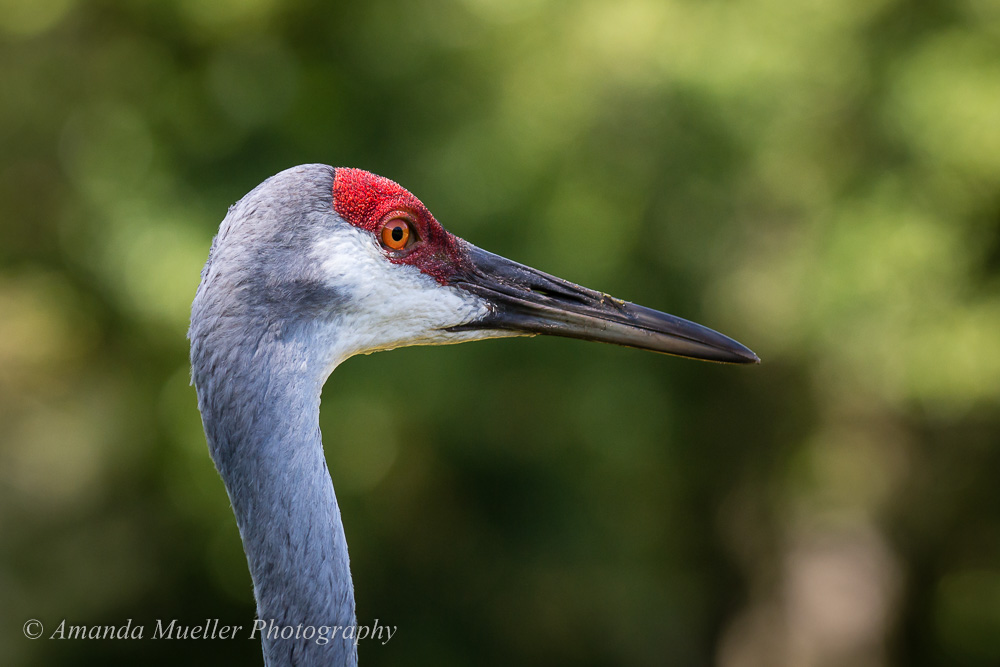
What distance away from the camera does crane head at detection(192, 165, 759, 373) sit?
226cm

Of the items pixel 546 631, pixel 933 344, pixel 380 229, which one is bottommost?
pixel 546 631

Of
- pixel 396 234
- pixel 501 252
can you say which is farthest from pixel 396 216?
pixel 501 252

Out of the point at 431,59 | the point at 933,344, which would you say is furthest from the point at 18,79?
the point at 933,344

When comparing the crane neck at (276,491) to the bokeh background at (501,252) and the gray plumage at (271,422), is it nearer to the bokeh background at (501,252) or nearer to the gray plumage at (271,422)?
the gray plumage at (271,422)

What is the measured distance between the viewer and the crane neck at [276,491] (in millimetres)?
2211

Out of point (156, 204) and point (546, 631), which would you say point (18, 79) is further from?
point (546, 631)

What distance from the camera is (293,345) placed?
228cm

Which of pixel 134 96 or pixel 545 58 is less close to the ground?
pixel 545 58

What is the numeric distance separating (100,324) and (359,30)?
10.1 feet

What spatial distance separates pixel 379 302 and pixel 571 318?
0.61m

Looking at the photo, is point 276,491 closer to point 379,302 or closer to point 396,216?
point 379,302

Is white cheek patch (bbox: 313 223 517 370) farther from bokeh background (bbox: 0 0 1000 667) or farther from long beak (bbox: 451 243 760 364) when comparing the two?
bokeh background (bbox: 0 0 1000 667)

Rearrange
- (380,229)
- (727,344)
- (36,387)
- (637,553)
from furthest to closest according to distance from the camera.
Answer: (637,553), (36,387), (727,344), (380,229)

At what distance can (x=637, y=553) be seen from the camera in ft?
26.9
